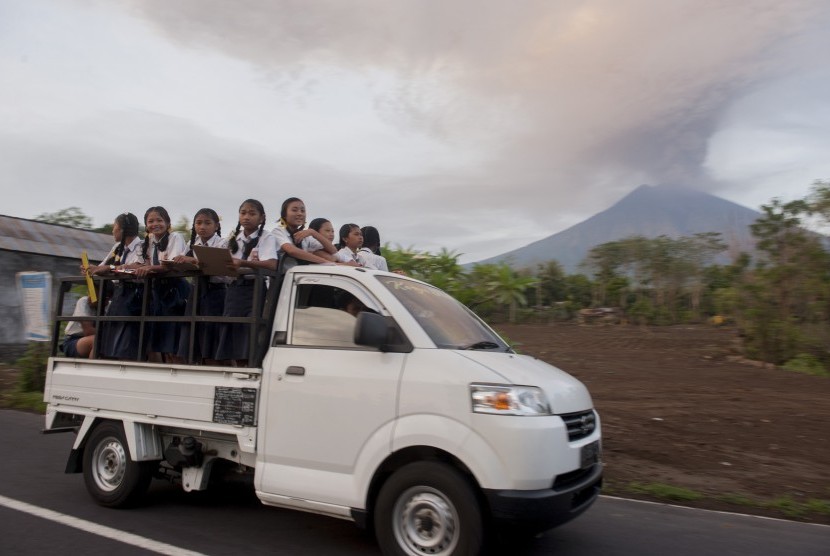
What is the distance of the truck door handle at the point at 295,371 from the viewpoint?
4465mm

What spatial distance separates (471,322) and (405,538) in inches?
67.0

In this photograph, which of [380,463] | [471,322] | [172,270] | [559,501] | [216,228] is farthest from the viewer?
[216,228]

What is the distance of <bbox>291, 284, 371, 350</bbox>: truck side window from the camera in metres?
4.50

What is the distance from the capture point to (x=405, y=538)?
396 centimetres

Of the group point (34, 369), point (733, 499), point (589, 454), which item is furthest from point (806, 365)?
point (34, 369)

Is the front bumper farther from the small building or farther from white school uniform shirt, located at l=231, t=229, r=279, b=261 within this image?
the small building

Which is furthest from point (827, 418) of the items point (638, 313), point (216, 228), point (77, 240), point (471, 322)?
point (77, 240)

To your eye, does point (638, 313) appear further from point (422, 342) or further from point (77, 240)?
point (422, 342)

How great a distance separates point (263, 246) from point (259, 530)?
2238 mm

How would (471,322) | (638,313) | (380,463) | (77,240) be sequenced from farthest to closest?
(638,313)
(77,240)
(471,322)
(380,463)

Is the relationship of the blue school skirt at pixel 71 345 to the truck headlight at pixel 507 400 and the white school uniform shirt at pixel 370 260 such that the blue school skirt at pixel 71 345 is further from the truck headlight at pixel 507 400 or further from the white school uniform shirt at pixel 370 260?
the truck headlight at pixel 507 400

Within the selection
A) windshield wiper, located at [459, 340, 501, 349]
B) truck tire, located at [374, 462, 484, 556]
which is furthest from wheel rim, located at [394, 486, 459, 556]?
windshield wiper, located at [459, 340, 501, 349]

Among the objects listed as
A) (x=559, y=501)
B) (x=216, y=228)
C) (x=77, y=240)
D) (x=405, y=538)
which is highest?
(x=77, y=240)

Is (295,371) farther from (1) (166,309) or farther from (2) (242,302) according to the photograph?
(1) (166,309)
